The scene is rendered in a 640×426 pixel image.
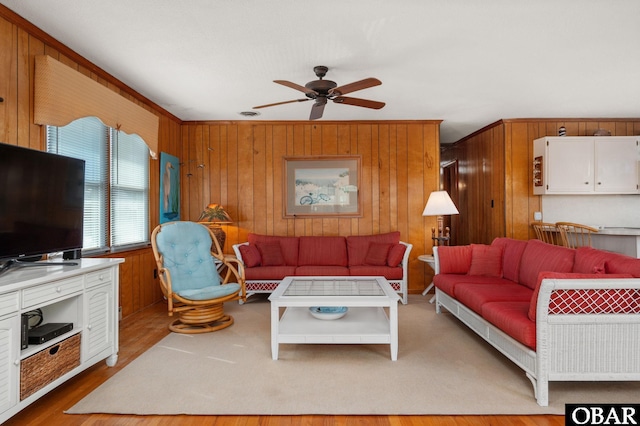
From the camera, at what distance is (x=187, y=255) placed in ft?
13.1

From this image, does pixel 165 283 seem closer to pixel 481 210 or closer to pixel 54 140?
pixel 54 140

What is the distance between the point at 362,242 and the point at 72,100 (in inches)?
141

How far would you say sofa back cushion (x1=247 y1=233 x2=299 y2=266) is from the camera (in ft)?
17.0

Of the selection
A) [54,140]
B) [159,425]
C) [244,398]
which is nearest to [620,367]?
[244,398]

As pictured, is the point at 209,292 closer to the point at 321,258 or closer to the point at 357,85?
the point at 321,258

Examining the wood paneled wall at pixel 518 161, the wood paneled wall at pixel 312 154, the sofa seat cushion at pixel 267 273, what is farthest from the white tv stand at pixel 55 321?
the wood paneled wall at pixel 518 161

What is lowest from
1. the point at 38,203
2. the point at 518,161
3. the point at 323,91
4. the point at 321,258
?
the point at 321,258

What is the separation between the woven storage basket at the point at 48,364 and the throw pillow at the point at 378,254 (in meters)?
3.33

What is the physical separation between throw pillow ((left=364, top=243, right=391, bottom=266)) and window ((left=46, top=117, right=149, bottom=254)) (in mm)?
2753

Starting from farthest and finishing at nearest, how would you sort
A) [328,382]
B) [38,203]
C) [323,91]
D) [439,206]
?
[439,206]
[323,91]
[328,382]
[38,203]

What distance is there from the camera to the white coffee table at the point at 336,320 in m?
2.87

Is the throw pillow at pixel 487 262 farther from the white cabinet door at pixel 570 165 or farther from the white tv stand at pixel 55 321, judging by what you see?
the white tv stand at pixel 55 321

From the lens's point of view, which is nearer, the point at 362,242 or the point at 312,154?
the point at 362,242

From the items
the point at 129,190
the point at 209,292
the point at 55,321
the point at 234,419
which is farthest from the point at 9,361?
the point at 129,190
